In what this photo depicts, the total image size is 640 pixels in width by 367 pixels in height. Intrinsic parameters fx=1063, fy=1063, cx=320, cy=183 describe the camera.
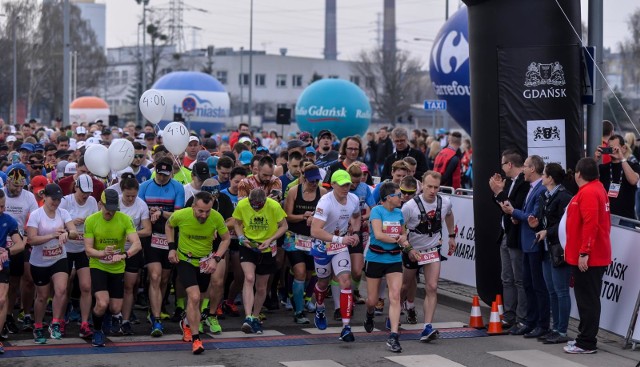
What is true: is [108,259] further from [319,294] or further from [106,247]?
[319,294]

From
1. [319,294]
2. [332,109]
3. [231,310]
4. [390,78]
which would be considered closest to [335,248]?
[319,294]

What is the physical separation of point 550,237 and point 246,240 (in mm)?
3365

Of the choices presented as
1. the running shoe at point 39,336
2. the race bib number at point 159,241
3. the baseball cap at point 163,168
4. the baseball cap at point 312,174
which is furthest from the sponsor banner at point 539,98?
the running shoe at point 39,336

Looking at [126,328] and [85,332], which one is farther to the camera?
[126,328]

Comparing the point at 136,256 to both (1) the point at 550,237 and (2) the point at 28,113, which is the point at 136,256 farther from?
(2) the point at 28,113

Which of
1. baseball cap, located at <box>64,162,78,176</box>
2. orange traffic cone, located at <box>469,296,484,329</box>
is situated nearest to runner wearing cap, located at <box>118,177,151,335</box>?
baseball cap, located at <box>64,162,78,176</box>

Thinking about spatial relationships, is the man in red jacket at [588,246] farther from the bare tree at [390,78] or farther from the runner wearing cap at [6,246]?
the bare tree at [390,78]

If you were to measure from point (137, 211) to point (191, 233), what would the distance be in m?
0.90

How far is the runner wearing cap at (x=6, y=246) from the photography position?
35.2ft

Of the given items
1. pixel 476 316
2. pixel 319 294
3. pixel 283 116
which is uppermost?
pixel 283 116

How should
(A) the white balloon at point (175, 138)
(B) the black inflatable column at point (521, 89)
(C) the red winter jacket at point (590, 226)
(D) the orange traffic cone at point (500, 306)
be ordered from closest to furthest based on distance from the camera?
(C) the red winter jacket at point (590, 226), (D) the orange traffic cone at point (500, 306), (B) the black inflatable column at point (521, 89), (A) the white balloon at point (175, 138)

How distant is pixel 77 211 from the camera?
39.2ft

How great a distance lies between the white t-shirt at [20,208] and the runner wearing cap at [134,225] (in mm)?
1033

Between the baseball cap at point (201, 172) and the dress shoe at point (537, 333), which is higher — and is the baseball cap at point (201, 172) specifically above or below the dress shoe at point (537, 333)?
above
